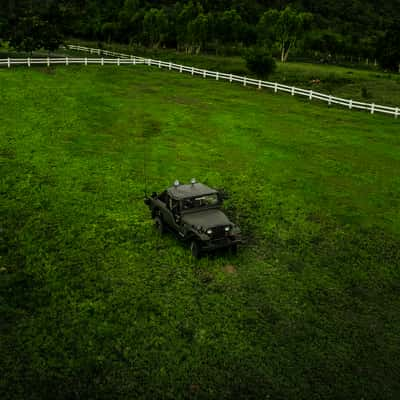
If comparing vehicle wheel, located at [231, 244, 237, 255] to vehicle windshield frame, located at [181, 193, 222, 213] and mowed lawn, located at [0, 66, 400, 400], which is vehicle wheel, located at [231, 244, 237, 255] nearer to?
mowed lawn, located at [0, 66, 400, 400]

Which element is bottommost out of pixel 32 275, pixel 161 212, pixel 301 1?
pixel 32 275

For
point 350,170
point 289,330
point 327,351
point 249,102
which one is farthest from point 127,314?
point 249,102

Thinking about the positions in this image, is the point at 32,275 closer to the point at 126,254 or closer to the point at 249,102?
the point at 126,254

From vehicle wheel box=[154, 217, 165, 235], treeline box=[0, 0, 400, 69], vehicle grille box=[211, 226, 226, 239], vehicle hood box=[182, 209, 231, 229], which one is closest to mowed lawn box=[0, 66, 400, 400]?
vehicle wheel box=[154, 217, 165, 235]

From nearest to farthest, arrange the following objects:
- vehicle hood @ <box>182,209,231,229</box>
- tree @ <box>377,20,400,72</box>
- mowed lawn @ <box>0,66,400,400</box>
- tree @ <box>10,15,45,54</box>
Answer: mowed lawn @ <box>0,66,400,400</box>, vehicle hood @ <box>182,209,231,229</box>, tree @ <box>10,15,45,54</box>, tree @ <box>377,20,400,72</box>

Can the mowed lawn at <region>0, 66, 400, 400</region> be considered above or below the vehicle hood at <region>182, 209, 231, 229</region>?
below

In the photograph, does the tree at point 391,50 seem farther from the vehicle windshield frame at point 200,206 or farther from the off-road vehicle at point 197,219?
the off-road vehicle at point 197,219
